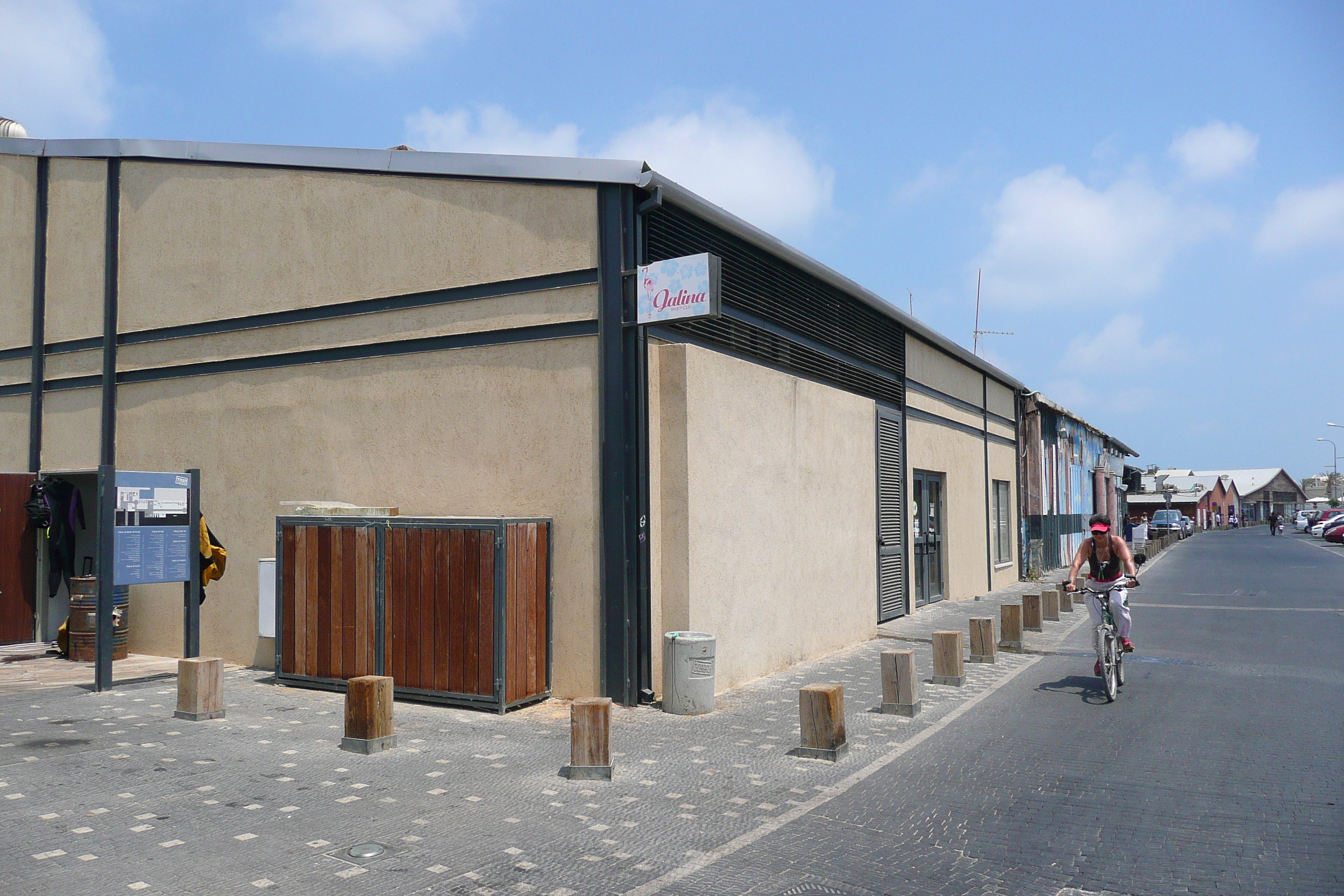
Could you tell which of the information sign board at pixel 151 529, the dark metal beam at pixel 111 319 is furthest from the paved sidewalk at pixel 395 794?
the dark metal beam at pixel 111 319

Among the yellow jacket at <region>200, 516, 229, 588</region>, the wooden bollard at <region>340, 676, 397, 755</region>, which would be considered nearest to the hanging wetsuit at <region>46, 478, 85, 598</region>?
the yellow jacket at <region>200, 516, 229, 588</region>

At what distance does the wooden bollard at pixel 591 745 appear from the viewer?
686cm

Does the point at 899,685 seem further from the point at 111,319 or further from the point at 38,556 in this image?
the point at 38,556

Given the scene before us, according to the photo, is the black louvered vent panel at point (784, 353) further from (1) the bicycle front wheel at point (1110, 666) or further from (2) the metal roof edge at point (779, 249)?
(1) the bicycle front wheel at point (1110, 666)

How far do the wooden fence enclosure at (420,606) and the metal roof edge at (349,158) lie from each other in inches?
143

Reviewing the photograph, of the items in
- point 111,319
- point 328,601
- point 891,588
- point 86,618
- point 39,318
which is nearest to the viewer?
point 328,601

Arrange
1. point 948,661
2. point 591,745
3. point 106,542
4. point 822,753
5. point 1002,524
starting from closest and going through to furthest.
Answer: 1. point 591,745
2. point 822,753
3. point 106,542
4. point 948,661
5. point 1002,524

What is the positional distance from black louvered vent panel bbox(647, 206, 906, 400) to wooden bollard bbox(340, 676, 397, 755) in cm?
488

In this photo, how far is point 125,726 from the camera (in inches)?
330

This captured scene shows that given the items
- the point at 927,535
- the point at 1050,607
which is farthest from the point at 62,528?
the point at 1050,607

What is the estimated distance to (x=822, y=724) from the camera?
7457 mm

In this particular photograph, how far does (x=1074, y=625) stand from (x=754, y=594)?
8.42m

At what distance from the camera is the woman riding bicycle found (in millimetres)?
10047

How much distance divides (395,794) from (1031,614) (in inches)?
463
